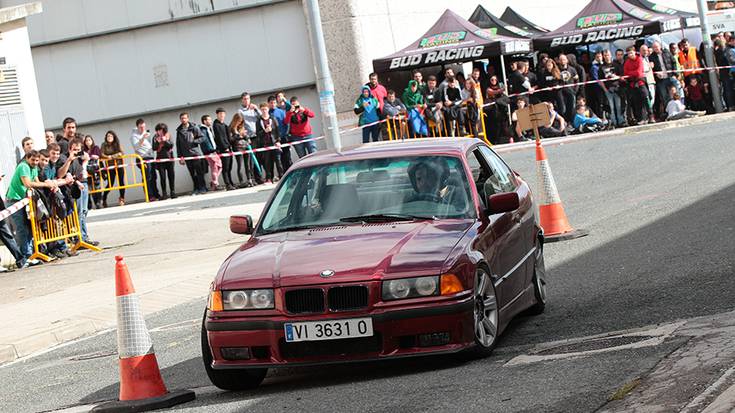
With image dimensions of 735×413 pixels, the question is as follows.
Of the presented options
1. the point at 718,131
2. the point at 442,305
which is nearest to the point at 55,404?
the point at 442,305

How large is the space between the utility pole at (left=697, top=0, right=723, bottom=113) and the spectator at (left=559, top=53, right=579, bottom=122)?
3.37m

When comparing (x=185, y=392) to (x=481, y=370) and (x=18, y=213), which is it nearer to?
(x=481, y=370)

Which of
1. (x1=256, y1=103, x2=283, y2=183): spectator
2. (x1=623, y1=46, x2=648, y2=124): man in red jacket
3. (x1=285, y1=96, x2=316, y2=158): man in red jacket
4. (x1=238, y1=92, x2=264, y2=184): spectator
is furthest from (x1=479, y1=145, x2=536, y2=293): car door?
(x1=623, y1=46, x2=648, y2=124): man in red jacket

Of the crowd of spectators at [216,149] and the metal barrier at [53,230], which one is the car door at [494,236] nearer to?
the metal barrier at [53,230]

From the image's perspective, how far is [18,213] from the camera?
19906mm

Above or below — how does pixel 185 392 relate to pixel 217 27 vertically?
below

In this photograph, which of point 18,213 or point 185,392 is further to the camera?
point 18,213

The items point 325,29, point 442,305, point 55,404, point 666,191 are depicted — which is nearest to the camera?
point 442,305

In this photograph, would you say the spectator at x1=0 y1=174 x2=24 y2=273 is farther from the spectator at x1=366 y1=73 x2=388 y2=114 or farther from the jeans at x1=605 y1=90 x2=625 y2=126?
the jeans at x1=605 y1=90 x2=625 y2=126

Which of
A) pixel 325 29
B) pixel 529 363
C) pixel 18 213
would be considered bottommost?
pixel 529 363

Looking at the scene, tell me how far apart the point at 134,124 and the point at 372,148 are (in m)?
28.2

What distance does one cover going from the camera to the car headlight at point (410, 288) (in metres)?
8.01

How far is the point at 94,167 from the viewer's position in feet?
99.9

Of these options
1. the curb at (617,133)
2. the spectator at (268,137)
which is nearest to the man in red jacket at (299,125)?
the spectator at (268,137)
